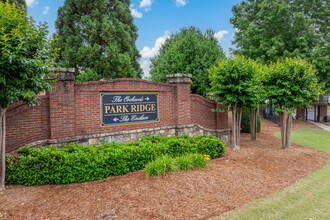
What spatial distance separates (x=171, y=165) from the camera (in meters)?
5.42

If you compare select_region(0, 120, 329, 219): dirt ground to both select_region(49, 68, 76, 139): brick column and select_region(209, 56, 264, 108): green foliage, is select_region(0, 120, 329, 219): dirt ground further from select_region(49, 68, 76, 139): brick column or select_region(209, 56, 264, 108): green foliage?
select_region(209, 56, 264, 108): green foliage

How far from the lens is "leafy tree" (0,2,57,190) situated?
4.14 metres

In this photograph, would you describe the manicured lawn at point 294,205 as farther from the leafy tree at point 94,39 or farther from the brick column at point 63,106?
the leafy tree at point 94,39

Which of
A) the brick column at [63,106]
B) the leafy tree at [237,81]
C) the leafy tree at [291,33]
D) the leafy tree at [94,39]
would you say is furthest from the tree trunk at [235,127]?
the leafy tree at [291,33]


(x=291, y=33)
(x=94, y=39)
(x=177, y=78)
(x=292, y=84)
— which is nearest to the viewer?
(x=292, y=84)

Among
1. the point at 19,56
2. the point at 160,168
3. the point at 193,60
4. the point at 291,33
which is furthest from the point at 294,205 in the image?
the point at 291,33

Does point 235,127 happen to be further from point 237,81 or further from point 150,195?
point 150,195

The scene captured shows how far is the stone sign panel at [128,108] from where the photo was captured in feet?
25.2

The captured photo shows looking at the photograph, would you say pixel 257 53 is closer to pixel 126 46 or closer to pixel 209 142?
pixel 126 46

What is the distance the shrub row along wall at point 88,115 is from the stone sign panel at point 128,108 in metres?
0.16

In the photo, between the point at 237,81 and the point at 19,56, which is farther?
the point at 237,81

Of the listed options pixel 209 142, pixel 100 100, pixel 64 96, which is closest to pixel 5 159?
pixel 64 96

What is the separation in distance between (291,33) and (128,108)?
16.5 metres

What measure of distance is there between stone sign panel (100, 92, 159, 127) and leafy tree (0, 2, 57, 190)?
2.97m
